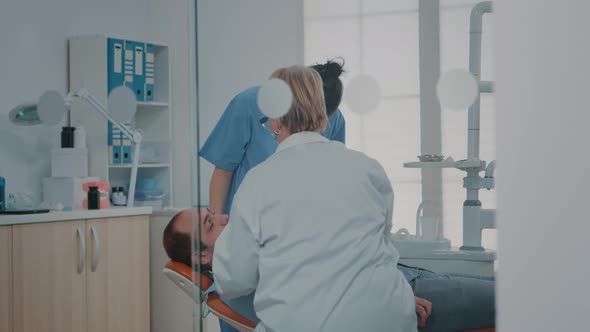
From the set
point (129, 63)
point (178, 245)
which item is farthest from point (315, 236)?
point (129, 63)

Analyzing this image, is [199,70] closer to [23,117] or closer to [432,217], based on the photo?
[432,217]

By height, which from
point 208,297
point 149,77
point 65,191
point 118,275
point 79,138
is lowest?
point 118,275

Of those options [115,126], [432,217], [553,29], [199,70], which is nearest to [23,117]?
[115,126]

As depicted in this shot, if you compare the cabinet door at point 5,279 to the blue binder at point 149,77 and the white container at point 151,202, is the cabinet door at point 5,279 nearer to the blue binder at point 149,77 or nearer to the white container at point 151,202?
the white container at point 151,202

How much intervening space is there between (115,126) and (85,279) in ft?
2.59

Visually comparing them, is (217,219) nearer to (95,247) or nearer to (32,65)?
(95,247)

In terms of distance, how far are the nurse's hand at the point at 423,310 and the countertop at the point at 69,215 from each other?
1.75 metres

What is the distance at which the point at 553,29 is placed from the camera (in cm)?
58

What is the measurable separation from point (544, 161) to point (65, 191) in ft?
8.25

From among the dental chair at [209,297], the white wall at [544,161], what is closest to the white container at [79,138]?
the dental chair at [209,297]

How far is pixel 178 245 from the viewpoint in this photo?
1430 mm

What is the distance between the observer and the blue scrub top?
1015 mm

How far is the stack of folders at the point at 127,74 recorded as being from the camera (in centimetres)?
305

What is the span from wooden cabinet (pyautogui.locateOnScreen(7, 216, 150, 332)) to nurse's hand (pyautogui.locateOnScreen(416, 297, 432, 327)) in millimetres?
1768
